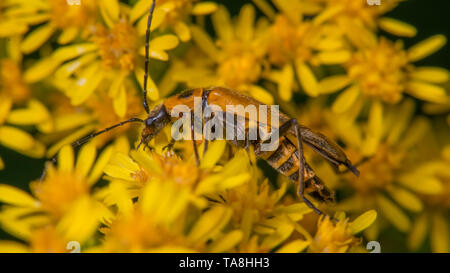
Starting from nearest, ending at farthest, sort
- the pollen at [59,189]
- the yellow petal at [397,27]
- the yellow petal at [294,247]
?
the yellow petal at [294,247]
the pollen at [59,189]
the yellow petal at [397,27]

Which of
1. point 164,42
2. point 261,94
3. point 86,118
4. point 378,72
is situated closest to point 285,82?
point 261,94

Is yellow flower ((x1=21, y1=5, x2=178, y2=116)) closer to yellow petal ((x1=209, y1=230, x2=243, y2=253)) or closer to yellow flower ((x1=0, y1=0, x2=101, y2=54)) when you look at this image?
yellow flower ((x1=0, y1=0, x2=101, y2=54))

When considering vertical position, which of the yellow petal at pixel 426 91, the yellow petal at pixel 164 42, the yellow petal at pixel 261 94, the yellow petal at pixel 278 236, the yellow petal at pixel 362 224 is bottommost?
the yellow petal at pixel 278 236

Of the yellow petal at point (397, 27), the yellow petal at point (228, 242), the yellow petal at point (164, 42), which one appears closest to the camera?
the yellow petal at point (228, 242)

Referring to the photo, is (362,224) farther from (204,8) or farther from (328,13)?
(204,8)

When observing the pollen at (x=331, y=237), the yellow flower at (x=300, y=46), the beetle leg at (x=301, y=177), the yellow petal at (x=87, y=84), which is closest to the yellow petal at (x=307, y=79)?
the yellow flower at (x=300, y=46)

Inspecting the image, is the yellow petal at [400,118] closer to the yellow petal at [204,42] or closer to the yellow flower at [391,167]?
the yellow flower at [391,167]
